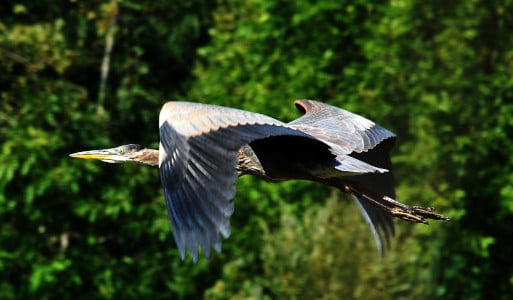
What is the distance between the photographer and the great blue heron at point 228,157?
7383mm

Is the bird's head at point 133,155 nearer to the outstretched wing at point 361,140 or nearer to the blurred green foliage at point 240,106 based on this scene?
the outstretched wing at point 361,140

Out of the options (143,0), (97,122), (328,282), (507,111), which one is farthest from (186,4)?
(328,282)

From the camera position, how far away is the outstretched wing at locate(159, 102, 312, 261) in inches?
289

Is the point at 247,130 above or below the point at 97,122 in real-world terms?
above

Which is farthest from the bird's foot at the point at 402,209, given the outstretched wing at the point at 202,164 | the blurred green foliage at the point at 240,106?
the blurred green foliage at the point at 240,106

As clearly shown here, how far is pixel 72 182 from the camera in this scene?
1316 centimetres

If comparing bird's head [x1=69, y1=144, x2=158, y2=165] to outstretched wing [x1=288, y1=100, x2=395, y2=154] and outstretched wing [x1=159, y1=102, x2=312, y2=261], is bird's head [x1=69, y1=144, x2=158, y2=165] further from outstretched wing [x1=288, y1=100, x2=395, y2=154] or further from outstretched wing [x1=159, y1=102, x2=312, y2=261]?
outstretched wing [x1=159, y1=102, x2=312, y2=261]

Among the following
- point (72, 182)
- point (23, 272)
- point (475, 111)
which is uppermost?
point (475, 111)

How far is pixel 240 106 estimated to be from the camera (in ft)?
44.9

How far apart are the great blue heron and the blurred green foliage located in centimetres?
303

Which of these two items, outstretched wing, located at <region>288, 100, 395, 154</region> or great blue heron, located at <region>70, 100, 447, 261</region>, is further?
outstretched wing, located at <region>288, 100, 395, 154</region>

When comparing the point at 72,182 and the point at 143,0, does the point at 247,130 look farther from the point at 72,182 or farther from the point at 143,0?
the point at 143,0

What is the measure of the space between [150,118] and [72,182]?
1.36m

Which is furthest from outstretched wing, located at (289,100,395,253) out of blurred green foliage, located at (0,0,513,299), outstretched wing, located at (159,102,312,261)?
blurred green foliage, located at (0,0,513,299)
